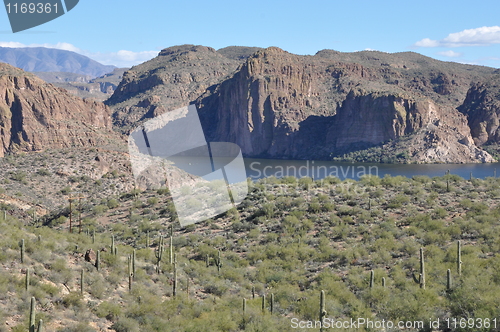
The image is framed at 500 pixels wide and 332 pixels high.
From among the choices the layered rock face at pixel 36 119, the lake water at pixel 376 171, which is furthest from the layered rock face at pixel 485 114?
the layered rock face at pixel 36 119

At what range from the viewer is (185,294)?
21.7m

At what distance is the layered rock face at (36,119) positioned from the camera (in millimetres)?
69500

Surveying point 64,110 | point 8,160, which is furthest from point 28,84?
point 8,160

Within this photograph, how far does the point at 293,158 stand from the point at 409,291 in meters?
169

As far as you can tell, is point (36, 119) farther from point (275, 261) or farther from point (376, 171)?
point (376, 171)

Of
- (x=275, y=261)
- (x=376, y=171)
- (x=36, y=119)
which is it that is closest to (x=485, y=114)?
(x=376, y=171)

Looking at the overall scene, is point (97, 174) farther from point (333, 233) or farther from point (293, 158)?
point (293, 158)

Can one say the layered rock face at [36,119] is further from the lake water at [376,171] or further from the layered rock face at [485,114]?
the layered rock face at [485,114]

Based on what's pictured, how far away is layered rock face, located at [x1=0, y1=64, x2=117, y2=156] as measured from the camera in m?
69.5

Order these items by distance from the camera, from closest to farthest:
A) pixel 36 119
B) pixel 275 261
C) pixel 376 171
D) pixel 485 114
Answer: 1. pixel 275 261
2. pixel 36 119
3. pixel 376 171
4. pixel 485 114

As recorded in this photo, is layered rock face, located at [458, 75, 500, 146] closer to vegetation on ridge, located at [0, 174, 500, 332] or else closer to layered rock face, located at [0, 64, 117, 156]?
layered rock face, located at [0, 64, 117, 156]

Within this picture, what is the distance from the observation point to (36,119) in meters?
73.4

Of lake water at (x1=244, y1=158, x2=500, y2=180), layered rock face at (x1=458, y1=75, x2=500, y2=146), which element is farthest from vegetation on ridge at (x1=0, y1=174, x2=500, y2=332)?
layered rock face at (x1=458, y1=75, x2=500, y2=146)

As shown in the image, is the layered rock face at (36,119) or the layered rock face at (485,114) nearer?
the layered rock face at (36,119)
